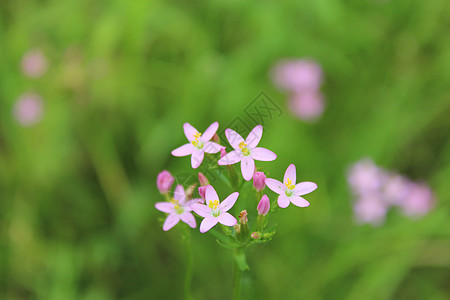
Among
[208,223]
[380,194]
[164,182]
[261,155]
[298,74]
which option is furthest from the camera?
[298,74]

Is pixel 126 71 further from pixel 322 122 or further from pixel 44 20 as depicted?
pixel 322 122

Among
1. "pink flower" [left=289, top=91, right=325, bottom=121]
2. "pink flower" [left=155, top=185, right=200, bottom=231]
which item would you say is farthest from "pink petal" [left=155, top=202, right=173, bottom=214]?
"pink flower" [left=289, top=91, right=325, bottom=121]

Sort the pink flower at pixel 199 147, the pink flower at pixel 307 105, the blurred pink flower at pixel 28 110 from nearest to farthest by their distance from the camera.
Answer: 1. the pink flower at pixel 199 147
2. the blurred pink flower at pixel 28 110
3. the pink flower at pixel 307 105

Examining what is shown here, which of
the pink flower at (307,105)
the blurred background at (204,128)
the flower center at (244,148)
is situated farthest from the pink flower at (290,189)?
the pink flower at (307,105)

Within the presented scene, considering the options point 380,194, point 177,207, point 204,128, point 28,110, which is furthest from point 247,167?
point 28,110

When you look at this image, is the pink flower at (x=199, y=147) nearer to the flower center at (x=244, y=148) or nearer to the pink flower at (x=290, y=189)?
the flower center at (x=244, y=148)

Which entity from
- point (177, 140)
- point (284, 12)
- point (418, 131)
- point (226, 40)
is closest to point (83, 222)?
point (177, 140)

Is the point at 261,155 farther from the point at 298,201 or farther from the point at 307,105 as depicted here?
the point at 307,105
